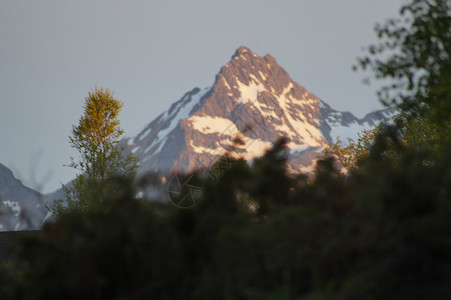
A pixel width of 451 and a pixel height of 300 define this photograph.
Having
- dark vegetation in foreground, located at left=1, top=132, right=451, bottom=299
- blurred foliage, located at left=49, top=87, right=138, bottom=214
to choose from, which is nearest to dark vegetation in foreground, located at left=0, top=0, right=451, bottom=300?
dark vegetation in foreground, located at left=1, top=132, right=451, bottom=299

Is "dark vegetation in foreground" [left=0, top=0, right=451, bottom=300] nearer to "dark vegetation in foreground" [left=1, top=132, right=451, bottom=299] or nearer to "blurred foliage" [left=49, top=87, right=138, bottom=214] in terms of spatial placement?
"dark vegetation in foreground" [left=1, top=132, right=451, bottom=299]

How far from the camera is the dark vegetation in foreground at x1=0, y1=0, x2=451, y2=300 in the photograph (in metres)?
2.74

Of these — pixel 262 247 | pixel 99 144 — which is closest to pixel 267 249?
pixel 262 247

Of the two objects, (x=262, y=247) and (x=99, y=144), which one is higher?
(x=99, y=144)

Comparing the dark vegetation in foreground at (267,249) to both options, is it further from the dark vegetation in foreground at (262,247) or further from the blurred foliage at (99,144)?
the blurred foliage at (99,144)

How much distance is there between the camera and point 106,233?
3.19m

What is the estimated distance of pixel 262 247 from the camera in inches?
126

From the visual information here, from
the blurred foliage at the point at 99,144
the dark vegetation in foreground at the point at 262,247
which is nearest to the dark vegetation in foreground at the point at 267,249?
the dark vegetation in foreground at the point at 262,247

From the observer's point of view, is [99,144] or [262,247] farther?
[99,144]

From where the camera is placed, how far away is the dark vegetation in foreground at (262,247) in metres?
2.74

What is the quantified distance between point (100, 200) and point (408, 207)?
2.47 meters

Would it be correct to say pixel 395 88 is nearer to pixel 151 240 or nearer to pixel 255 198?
pixel 255 198

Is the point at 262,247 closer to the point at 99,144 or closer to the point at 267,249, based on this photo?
the point at 267,249

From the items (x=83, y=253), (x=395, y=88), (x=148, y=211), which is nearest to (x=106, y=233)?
(x=83, y=253)
